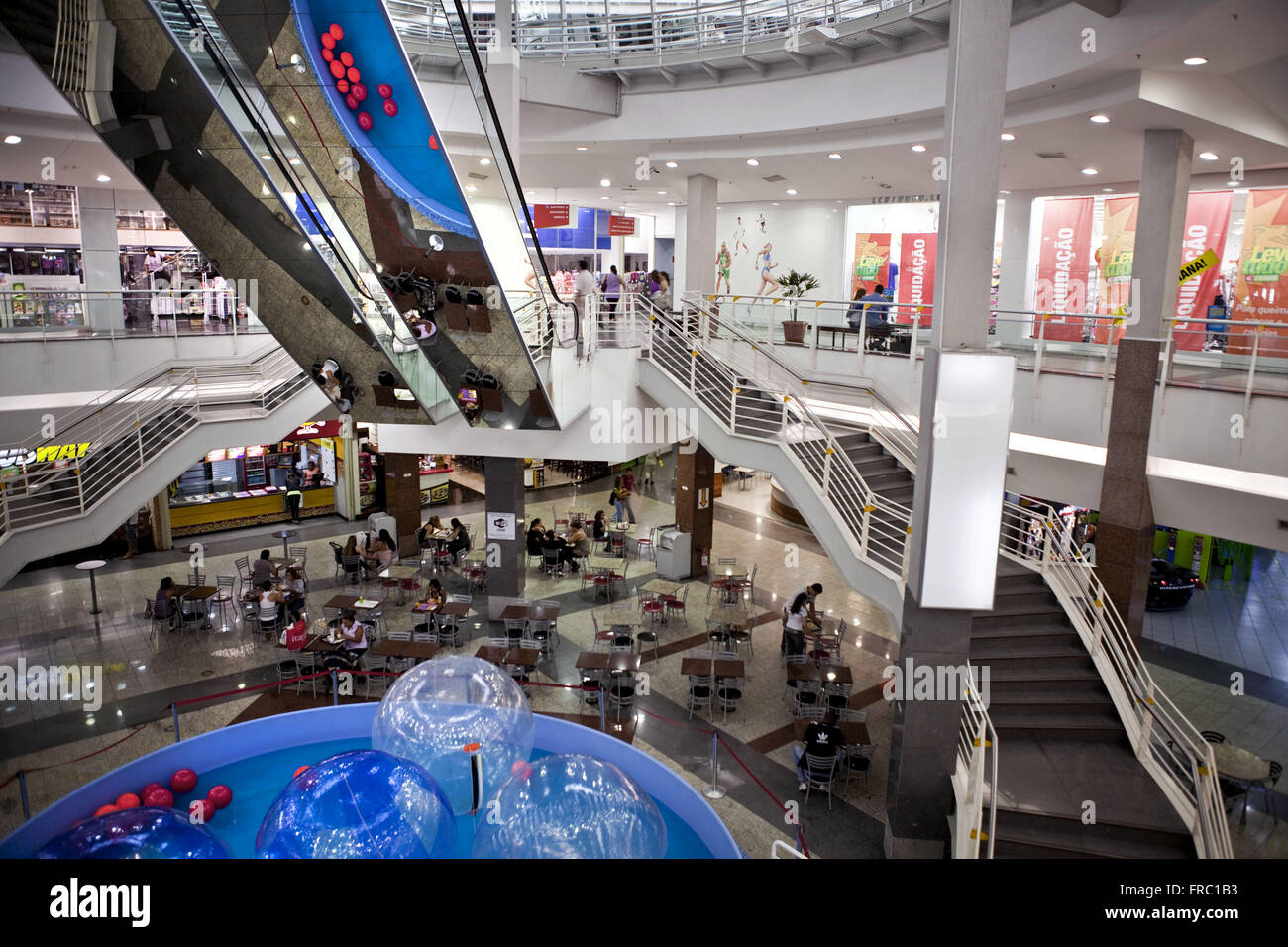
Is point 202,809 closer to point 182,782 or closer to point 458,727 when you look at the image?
point 182,782

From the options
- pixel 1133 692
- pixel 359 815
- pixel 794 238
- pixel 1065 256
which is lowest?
pixel 1133 692

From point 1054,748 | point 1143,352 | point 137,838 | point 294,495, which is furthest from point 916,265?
point 137,838

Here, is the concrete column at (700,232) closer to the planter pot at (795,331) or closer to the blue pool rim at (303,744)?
the planter pot at (795,331)

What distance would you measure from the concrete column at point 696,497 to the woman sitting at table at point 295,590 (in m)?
6.33

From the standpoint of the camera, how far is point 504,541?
516 inches

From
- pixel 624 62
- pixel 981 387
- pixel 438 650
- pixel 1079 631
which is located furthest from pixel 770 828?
pixel 624 62

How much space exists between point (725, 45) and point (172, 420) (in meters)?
8.43

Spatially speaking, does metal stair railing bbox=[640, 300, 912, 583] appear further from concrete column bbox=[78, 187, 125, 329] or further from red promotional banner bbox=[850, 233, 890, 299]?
concrete column bbox=[78, 187, 125, 329]

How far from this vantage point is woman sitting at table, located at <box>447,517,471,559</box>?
1505cm

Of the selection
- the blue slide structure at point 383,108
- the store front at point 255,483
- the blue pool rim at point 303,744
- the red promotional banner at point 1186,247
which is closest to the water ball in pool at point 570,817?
the blue pool rim at point 303,744

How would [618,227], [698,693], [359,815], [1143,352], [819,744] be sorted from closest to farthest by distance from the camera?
[359,815] < [819,744] < [1143,352] < [698,693] < [618,227]

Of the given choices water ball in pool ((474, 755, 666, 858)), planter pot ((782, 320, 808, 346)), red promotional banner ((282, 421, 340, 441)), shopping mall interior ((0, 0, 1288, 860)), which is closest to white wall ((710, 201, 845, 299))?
shopping mall interior ((0, 0, 1288, 860))

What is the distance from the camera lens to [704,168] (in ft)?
45.0

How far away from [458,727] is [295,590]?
9080 mm
